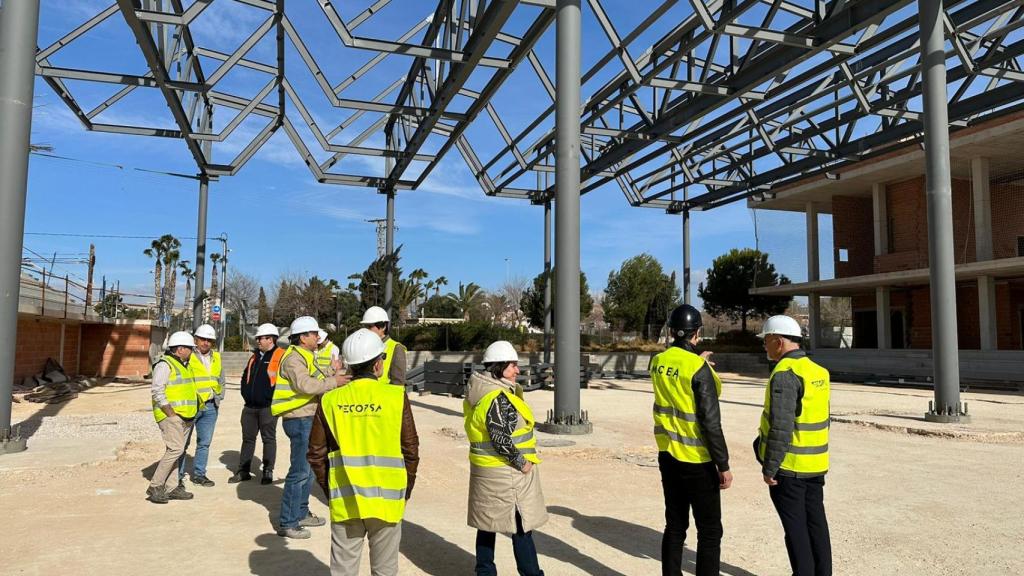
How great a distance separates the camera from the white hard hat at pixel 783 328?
4.14 metres

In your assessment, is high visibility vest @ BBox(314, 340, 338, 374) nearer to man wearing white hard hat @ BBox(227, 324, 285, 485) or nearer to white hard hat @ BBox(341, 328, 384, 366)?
man wearing white hard hat @ BBox(227, 324, 285, 485)

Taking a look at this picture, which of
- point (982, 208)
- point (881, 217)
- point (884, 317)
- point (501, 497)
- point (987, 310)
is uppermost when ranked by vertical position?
point (881, 217)

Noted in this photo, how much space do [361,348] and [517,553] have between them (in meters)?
1.64

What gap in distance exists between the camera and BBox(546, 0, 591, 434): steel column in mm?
10422

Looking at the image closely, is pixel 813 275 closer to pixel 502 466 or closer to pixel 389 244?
pixel 389 244

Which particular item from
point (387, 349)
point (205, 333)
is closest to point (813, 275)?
point (205, 333)

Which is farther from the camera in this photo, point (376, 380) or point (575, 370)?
point (575, 370)

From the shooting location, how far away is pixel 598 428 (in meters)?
11.5

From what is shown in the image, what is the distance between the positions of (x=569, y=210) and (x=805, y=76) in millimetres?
7088

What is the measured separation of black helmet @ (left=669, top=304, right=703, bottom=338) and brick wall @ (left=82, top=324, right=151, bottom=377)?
2701 cm

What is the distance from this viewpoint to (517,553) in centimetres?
407

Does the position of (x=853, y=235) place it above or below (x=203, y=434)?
above

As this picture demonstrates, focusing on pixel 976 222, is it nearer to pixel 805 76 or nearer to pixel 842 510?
pixel 805 76

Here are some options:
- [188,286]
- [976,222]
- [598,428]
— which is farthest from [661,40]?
[188,286]
